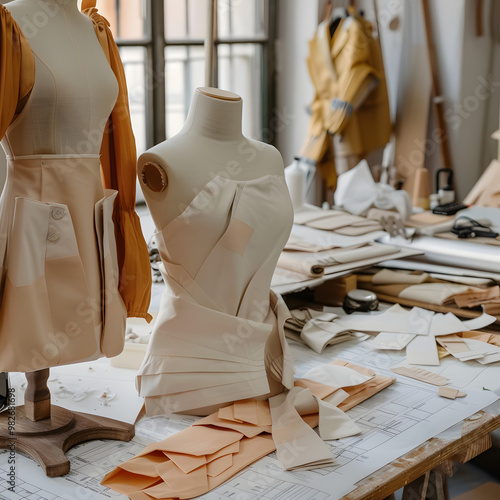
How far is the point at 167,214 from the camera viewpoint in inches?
71.1

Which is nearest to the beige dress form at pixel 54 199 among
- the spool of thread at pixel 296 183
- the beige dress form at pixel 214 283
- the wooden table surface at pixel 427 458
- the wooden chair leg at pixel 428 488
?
the beige dress form at pixel 214 283

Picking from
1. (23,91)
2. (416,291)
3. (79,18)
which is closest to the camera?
(23,91)

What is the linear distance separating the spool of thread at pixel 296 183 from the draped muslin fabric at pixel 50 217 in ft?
6.57

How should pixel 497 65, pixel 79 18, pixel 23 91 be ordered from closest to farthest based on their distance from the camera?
pixel 23 91
pixel 79 18
pixel 497 65

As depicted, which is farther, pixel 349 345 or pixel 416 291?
pixel 416 291

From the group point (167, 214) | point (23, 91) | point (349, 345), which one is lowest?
point (349, 345)

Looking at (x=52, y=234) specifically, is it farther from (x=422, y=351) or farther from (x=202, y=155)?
(x=422, y=351)

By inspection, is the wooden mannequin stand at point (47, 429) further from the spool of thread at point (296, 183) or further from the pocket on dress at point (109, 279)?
the spool of thread at point (296, 183)

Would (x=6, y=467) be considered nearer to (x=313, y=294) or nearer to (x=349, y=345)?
(x=349, y=345)

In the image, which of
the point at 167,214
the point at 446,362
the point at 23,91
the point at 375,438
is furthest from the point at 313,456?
the point at 23,91

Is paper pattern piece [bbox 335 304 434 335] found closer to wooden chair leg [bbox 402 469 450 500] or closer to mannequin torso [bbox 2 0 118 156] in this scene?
wooden chair leg [bbox 402 469 450 500]

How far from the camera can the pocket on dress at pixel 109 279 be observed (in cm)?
167

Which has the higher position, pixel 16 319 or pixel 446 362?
pixel 16 319

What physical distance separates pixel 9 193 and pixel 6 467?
606 millimetres
